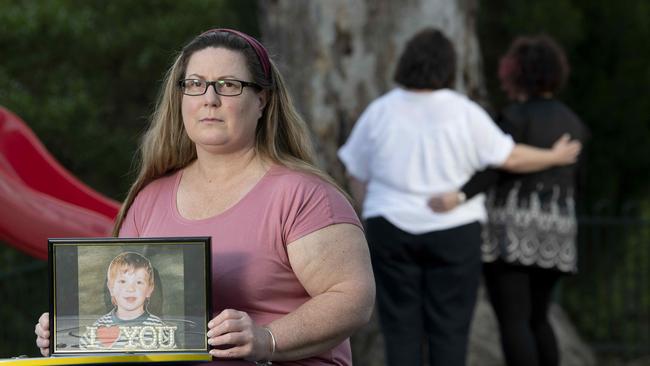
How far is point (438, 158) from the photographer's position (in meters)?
5.73

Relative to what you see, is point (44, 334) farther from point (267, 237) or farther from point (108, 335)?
point (267, 237)

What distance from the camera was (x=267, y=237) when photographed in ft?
9.63

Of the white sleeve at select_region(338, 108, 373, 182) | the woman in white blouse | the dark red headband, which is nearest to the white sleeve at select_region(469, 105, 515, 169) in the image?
the woman in white blouse

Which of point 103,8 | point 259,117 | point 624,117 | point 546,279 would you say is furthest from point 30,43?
point 259,117

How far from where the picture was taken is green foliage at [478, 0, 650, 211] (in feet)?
31.7

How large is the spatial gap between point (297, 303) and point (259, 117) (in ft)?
1.51

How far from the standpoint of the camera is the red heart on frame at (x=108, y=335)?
274 cm

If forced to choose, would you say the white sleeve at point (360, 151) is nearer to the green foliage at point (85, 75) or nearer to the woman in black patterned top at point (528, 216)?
the woman in black patterned top at point (528, 216)

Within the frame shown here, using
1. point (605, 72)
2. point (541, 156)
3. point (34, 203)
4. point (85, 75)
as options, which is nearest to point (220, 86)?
point (34, 203)

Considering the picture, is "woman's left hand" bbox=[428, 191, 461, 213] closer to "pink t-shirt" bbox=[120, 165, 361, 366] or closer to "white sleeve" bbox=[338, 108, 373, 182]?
"white sleeve" bbox=[338, 108, 373, 182]

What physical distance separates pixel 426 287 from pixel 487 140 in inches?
27.5

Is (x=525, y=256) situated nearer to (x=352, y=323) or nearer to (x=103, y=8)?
(x=352, y=323)

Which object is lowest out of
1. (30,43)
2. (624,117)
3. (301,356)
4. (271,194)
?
(301,356)

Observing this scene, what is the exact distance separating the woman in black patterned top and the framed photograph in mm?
3325
